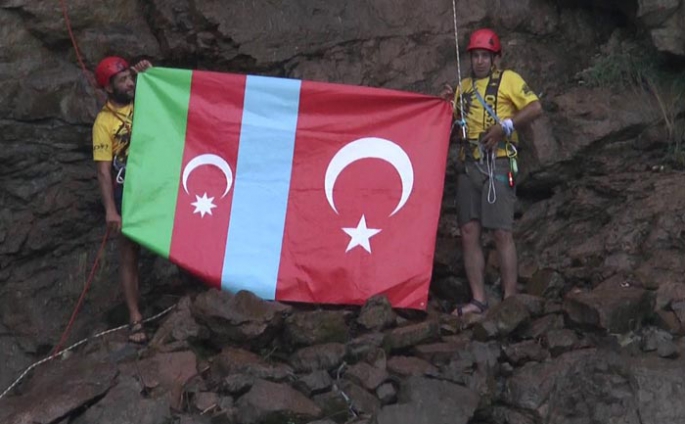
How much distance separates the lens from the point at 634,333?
6.54 meters

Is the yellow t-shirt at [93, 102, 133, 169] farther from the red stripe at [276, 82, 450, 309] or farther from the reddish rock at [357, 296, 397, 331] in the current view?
the reddish rock at [357, 296, 397, 331]

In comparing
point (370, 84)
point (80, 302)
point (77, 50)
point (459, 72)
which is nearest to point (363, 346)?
point (80, 302)

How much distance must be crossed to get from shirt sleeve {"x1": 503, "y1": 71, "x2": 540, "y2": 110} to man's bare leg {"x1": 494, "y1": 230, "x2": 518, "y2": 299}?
776 mm

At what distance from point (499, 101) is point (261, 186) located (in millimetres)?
1521

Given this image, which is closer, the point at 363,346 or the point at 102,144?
the point at 363,346

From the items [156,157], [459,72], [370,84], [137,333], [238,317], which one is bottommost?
[137,333]

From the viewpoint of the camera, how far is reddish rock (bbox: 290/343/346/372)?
20.5 feet

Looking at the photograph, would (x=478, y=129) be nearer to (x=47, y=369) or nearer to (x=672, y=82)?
(x=672, y=82)

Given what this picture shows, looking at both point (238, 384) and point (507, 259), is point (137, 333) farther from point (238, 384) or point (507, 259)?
point (507, 259)

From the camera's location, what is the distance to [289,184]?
701cm

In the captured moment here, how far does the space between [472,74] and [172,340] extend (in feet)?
8.01

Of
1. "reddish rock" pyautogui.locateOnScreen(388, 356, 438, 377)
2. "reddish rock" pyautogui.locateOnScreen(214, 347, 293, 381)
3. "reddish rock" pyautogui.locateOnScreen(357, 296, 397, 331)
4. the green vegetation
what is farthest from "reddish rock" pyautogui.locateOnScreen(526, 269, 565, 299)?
"reddish rock" pyautogui.locateOnScreen(214, 347, 293, 381)

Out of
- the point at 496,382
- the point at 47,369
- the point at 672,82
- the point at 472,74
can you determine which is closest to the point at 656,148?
the point at 672,82

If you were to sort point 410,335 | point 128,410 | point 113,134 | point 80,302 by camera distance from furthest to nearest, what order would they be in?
point 80,302 < point 113,134 < point 410,335 < point 128,410
